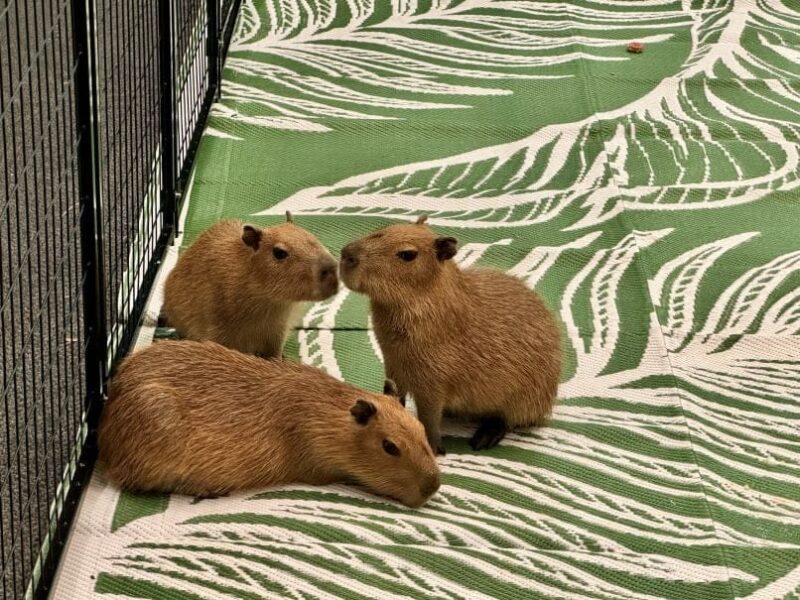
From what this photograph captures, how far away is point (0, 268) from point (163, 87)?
1.79 meters

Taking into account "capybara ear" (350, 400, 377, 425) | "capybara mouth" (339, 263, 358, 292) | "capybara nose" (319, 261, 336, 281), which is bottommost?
"capybara ear" (350, 400, 377, 425)

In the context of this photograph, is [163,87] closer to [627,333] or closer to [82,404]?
[82,404]

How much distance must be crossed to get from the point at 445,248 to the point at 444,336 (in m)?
0.21

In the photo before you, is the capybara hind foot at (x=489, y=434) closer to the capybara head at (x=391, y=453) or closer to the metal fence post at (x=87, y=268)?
the capybara head at (x=391, y=453)

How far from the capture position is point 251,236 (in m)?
3.27

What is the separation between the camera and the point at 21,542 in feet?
8.13

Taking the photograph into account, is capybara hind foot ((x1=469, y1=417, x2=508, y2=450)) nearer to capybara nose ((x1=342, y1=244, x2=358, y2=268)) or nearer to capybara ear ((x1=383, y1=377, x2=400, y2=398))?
capybara ear ((x1=383, y1=377, x2=400, y2=398))

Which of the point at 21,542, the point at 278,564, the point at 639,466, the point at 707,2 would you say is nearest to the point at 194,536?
the point at 278,564

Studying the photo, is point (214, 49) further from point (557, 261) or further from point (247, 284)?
point (247, 284)

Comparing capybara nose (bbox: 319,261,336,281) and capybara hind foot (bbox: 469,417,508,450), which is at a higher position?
capybara nose (bbox: 319,261,336,281)

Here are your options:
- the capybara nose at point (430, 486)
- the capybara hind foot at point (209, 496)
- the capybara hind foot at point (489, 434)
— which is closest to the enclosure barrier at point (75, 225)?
the capybara hind foot at point (209, 496)

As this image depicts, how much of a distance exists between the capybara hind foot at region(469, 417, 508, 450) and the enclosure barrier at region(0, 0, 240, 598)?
88cm

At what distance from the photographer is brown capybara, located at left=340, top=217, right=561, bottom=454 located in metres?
3.09

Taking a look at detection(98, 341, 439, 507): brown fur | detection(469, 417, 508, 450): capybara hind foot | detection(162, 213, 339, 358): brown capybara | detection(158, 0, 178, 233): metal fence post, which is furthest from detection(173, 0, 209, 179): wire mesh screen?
detection(469, 417, 508, 450): capybara hind foot
